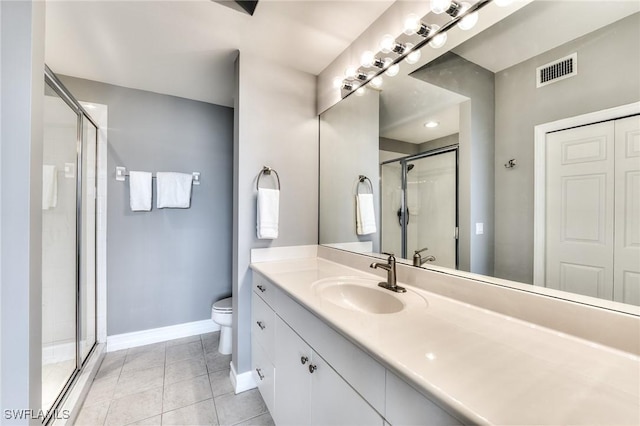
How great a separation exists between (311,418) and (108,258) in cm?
214

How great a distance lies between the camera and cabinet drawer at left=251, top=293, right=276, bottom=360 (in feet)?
4.44

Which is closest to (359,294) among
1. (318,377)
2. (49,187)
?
(318,377)

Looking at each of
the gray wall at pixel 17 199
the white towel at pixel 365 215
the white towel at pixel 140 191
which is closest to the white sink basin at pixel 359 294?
the white towel at pixel 365 215

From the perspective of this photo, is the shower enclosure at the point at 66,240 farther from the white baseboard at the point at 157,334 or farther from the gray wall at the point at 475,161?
the gray wall at the point at 475,161

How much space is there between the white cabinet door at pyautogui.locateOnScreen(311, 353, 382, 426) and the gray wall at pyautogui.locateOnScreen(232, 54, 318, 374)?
0.92 m

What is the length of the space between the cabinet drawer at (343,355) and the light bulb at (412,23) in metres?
1.37

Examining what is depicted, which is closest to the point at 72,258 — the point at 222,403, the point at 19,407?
the point at 19,407

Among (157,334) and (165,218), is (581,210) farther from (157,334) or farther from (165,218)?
(157,334)

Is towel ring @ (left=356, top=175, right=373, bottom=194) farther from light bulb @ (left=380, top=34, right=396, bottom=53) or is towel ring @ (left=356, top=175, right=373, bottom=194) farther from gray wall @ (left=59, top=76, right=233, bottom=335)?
gray wall @ (left=59, top=76, right=233, bottom=335)

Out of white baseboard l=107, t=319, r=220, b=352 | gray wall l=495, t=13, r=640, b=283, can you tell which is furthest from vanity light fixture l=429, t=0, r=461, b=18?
white baseboard l=107, t=319, r=220, b=352

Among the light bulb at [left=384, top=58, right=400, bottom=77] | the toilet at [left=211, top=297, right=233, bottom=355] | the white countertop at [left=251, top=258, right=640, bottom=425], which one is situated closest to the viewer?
the white countertop at [left=251, top=258, right=640, bottom=425]

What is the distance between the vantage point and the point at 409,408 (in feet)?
1.90

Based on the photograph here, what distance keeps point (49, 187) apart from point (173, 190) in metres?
0.79

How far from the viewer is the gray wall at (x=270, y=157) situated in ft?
5.59
